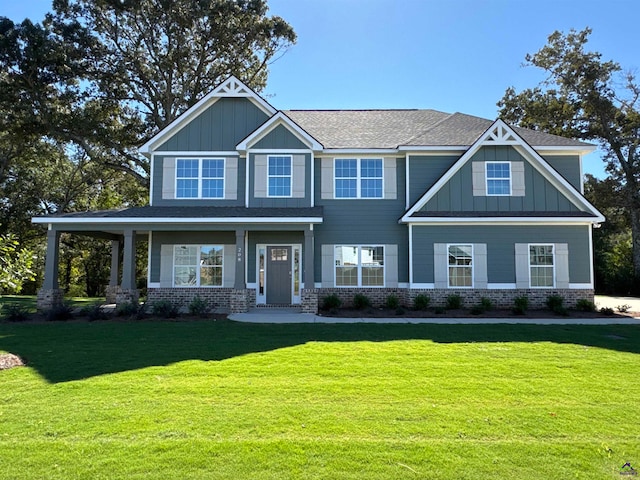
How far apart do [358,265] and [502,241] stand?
5.55 meters

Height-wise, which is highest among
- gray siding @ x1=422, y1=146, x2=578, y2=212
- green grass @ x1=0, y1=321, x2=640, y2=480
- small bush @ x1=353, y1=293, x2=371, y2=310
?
gray siding @ x1=422, y1=146, x2=578, y2=212

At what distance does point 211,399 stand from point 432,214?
41.1ft

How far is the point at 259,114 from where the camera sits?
17.8 meters

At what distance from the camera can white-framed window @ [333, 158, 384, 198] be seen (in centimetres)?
1753

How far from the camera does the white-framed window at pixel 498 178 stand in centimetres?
1675

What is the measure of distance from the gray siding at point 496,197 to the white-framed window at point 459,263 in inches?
58.9

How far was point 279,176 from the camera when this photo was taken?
17219 millimetres

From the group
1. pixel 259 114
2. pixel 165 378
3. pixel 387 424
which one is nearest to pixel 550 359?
pixel 387 424

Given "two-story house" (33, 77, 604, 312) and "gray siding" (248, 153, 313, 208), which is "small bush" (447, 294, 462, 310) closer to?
"two-story house" (33, 77, 604, 312)

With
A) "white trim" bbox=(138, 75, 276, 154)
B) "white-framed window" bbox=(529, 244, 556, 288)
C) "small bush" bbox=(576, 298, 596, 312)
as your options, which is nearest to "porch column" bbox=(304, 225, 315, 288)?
"white trim" bbox=(138, 75, 276, 154)

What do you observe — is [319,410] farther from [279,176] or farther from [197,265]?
[197,265]

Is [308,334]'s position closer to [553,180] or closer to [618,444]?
[618,444]

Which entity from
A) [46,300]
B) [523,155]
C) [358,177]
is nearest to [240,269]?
[358,177]

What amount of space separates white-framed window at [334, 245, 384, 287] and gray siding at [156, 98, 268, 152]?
6.11 meters
